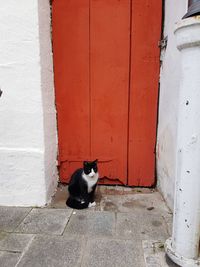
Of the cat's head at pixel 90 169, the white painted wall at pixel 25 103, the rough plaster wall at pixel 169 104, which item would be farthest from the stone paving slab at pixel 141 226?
the white painted wall at pixel 25 103

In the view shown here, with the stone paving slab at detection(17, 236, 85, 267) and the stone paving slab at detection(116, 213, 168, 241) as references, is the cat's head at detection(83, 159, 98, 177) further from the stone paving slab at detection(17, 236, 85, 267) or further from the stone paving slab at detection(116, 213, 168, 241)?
the stone paving slab at detection(17, 236, 85, 267)

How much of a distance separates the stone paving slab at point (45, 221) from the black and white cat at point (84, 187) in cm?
14

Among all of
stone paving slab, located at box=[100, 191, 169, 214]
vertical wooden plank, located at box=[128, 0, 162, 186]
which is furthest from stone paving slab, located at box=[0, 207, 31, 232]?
vertical wooden plank, located at box=[128, 0, 162, 186]

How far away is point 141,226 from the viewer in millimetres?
2279

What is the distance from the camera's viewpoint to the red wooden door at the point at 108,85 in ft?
9.10

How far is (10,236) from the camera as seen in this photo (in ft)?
7.04

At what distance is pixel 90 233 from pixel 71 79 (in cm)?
166

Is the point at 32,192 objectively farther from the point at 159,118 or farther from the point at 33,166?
the point at 159,118

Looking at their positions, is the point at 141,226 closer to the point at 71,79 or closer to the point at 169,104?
the point at 169,104

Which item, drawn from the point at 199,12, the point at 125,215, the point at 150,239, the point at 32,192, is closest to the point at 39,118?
the point at 32,192

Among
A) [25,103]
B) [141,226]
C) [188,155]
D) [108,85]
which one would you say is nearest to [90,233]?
[141,226]

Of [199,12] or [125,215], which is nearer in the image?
[199,12]

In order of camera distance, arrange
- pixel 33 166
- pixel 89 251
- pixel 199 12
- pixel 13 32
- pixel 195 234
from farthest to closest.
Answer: pixel 33 166 → pixel 13 32 → pixel 89 251 → pixel 195 234 → pixel 199 12

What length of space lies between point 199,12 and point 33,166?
200cm
